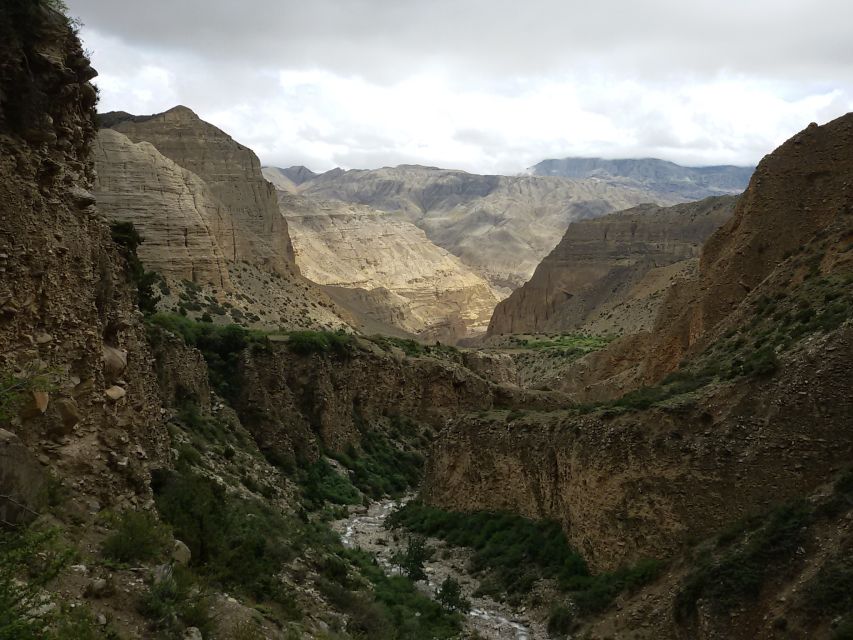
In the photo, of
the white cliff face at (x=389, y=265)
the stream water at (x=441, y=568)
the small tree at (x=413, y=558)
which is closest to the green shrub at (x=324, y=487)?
the stream water at (x=441, y=568)

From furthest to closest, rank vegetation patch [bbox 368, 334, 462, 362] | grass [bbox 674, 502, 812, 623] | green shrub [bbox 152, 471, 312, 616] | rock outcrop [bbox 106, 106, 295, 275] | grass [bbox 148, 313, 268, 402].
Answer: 1. rock outcrop [bbox 106, 106, 295, 275]
2. vegetation patch [bbox 368, 334, 462, 362]
3. grass [bbox 148, 313, 268, 402]
4. grass [bbox 674, 502, 812, 623]
5. green shrub [bbox 152, 471, 312, 616]


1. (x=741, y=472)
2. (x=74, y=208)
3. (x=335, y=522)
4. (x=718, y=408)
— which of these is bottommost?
(x=335, y=522)

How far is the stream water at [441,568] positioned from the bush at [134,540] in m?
7.84

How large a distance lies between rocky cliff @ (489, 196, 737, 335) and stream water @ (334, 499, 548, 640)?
6506 centimetres

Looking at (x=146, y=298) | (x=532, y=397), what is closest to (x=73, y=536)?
(x=146, y=298)

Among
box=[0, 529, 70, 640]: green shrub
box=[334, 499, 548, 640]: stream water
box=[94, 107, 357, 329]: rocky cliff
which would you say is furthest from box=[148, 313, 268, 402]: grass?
box=[0, 529, 70, 640]: green shrub

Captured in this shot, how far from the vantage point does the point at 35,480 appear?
8477 millimetres

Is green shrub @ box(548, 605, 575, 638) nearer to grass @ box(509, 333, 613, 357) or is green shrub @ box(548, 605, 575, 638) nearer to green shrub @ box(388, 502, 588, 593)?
green shrub @ box(388, 502, 588, 593)

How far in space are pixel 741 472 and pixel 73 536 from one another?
10.7 meters

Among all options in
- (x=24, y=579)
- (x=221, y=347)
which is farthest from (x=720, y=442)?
(x=221, y=347)

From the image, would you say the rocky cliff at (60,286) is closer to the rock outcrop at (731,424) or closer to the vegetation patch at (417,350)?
the rock outcrop at (731,424)

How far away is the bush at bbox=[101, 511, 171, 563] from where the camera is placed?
29.4ft

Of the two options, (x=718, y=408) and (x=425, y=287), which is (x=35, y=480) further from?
(x=425, y=287)

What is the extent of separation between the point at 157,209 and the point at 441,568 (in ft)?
132
